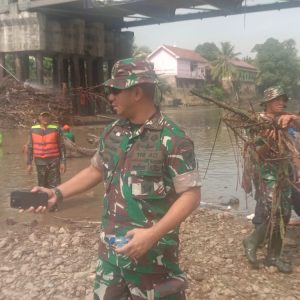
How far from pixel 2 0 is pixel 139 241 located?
2657 cm

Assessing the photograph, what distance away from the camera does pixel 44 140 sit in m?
7.89

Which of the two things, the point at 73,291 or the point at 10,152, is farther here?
the point at 10,152

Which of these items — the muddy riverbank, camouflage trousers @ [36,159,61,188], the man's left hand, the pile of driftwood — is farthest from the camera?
the pile of driftwood

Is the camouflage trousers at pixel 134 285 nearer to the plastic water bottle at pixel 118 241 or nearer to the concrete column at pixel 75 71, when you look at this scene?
the plastic water bottle at pixel 118 241

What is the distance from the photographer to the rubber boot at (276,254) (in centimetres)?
464

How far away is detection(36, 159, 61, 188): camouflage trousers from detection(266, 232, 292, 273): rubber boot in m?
4.43

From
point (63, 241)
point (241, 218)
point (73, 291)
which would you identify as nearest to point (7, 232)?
point (63, 241)

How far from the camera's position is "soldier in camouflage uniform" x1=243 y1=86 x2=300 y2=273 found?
14.2 feet

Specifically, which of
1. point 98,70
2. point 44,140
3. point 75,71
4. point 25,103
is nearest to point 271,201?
point 44,140

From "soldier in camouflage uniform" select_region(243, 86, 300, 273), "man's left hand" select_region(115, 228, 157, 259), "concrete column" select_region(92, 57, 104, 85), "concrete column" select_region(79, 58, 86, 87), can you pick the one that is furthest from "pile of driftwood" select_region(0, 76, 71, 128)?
"man's left hand" select_region(115, 228, 157, 259)

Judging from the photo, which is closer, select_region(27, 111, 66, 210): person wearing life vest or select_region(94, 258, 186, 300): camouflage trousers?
select_region(94, 258, 186, 300): camouflage trousers

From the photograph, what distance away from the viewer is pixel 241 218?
7.00 meters

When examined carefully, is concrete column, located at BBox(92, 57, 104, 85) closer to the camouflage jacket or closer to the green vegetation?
the camouflage jacket

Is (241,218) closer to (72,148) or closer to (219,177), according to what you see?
(219,177)
